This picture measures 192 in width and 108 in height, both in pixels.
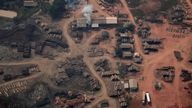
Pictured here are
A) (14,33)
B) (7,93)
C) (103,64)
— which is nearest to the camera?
(7,93)

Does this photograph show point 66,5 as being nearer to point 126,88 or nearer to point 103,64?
point 103,64

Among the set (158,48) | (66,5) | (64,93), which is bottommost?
(64,93)

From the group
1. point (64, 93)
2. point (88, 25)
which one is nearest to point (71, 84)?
point (64, 93)

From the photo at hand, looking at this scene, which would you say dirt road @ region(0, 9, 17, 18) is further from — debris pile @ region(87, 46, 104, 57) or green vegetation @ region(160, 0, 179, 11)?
green vegetation @ region(160, 0, 179, 11)

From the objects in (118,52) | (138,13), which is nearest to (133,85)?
(118,52)

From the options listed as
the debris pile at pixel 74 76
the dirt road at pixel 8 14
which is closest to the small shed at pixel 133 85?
the debris pile at pixel 74 76
